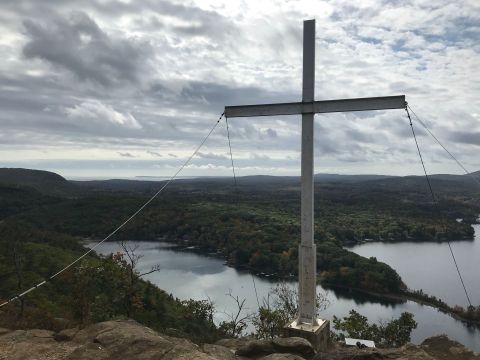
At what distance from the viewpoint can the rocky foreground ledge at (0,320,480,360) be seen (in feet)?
15.6

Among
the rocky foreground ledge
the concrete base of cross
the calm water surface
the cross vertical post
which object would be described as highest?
the cross vertical post

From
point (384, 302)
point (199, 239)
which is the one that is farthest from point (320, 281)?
point (199, 239)

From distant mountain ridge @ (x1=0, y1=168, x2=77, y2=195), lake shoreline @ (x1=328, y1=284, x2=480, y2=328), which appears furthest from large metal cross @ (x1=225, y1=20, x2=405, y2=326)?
distant mountain ridge @ (x1=0, y1=168, x2=77, y2=195)

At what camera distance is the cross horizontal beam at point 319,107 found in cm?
582

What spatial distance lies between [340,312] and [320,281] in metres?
10.5

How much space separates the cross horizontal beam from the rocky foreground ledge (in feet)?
11.4

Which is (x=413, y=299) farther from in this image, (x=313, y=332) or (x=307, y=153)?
(x=307, y=153)

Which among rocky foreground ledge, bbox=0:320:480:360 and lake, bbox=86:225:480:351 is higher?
rocky foreground ledge, bbox=0:320:480:360

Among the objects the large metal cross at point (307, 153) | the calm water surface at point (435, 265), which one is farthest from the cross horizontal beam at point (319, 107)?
the calm water surface at point (435, 265)

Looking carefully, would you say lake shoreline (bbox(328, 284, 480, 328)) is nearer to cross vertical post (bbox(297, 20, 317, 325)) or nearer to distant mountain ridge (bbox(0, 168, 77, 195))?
cross vertical post (bbox(297, 20, 317, 325))

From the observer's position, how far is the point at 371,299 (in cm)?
5072

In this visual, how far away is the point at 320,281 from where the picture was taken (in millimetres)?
53938

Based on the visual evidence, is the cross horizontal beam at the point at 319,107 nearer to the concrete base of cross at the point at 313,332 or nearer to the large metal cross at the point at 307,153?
the large metal cross at the point at 307,153

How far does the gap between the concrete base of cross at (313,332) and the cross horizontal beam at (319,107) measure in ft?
11.4
